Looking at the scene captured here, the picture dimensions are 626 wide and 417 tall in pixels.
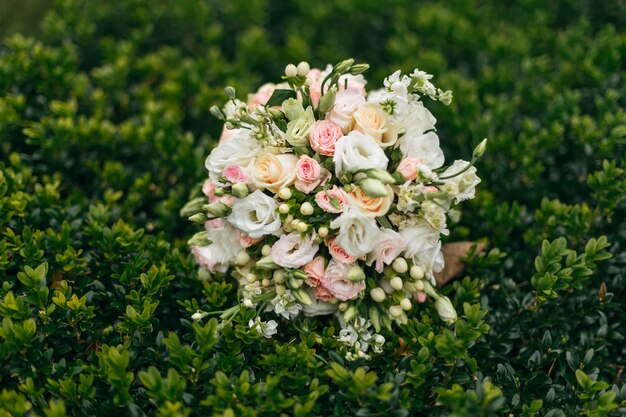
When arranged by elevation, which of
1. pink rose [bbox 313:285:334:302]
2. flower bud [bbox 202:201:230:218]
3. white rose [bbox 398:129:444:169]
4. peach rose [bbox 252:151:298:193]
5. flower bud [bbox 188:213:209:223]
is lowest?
pink rose [bbox 313:285:334:302]

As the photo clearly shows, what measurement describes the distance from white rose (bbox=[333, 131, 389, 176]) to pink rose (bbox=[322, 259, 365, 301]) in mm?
331

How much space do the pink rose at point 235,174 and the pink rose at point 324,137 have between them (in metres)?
0.28

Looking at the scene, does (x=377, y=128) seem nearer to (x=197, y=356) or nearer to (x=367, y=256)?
(x=367, y=256)

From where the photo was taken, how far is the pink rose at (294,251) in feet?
6.31

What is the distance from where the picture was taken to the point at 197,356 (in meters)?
Answer: 1.84

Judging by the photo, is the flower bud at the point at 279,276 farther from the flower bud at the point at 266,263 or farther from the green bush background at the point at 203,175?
the green bush background at the point at 203,175

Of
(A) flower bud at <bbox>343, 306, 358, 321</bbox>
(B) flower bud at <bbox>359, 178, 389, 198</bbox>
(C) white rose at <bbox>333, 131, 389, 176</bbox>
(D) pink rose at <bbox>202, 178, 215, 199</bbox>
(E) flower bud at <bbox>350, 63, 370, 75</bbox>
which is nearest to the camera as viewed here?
(B) flower bud at <bbox>359, 178, 389, 198</bbox>

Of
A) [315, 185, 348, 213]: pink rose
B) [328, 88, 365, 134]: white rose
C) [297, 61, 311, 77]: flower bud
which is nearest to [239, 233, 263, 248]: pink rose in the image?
[315, 185, 348, 213]: pink rose

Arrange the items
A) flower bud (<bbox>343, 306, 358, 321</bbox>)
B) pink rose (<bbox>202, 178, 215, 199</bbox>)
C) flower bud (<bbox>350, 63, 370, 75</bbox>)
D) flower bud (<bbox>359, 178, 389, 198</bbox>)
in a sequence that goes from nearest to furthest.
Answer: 1. flower bud (<bbox>359, 178, 389, 198</bbox>)
2. flower bud (<bbox>343, 306, 358, 321</bbox>)
3. flower bud (<bbox>350, 63, 370, 75</bbox>)
4. pink rose (<bbox>202, 178, 215, 199</bbox>)

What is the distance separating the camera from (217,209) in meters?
1.99

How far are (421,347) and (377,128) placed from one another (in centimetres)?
83

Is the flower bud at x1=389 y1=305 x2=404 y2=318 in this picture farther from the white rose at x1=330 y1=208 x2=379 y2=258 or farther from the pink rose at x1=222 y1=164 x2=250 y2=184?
the pink rose at x1=222 y1=164 x2=250 y2=184

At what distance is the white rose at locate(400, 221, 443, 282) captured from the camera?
6.38ft

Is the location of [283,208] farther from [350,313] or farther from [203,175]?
[203,175]
